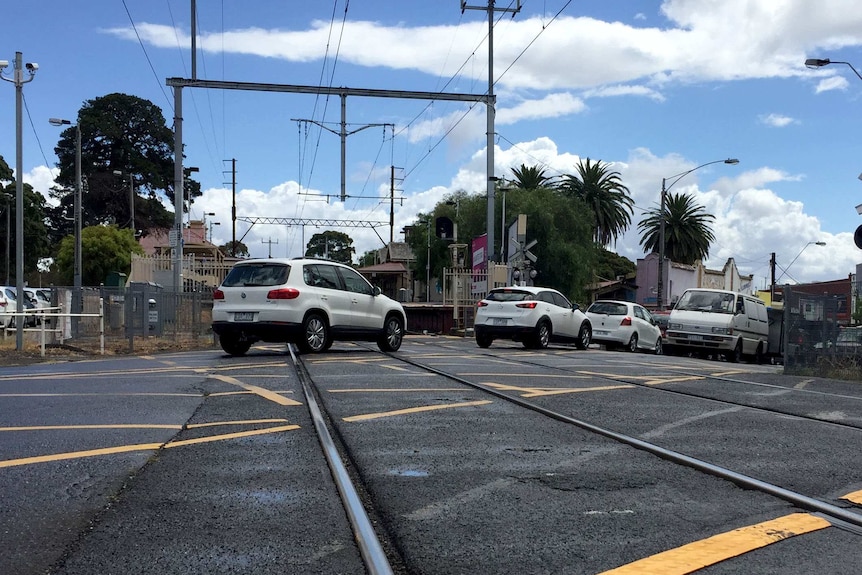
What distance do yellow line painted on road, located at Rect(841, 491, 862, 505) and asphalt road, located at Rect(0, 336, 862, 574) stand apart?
7 cm

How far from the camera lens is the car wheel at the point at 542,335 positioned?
19.6 m

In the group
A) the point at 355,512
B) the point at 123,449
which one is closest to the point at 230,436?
the point at 123,449

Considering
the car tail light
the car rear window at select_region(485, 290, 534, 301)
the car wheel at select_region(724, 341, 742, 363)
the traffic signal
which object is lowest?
the car wheel at select_region(724, 341, 742, 363)

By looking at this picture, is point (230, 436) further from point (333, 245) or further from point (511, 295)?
point (333, 245)

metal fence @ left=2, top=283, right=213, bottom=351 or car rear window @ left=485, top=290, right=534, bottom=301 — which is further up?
car rear window @ left=485, top=290, right=534, bottom=301

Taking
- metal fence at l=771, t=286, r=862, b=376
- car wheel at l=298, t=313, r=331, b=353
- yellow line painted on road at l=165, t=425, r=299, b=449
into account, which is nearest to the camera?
yellow line painted on road at l=165, t=425, r=299, b=449

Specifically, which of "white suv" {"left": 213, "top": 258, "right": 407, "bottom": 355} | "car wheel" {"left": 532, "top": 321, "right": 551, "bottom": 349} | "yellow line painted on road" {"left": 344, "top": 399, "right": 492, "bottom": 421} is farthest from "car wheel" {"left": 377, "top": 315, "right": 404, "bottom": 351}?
"yellow line painted on road" {"left": 344, "top": 399, "right": 492, "bottom": 421}

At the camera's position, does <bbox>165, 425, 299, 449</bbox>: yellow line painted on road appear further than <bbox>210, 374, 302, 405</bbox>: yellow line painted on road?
No

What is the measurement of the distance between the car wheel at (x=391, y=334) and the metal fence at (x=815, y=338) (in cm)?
713

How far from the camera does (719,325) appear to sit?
71.9ft

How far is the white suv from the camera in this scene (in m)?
14.6

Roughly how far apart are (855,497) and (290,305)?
10970mm

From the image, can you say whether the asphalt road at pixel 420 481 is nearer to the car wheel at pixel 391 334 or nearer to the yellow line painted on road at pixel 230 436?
the yellow line painted on road at pixel 230 436

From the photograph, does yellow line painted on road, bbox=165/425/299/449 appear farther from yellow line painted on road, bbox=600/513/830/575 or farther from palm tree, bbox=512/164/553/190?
palm tree, bbox=512/164/553/190
